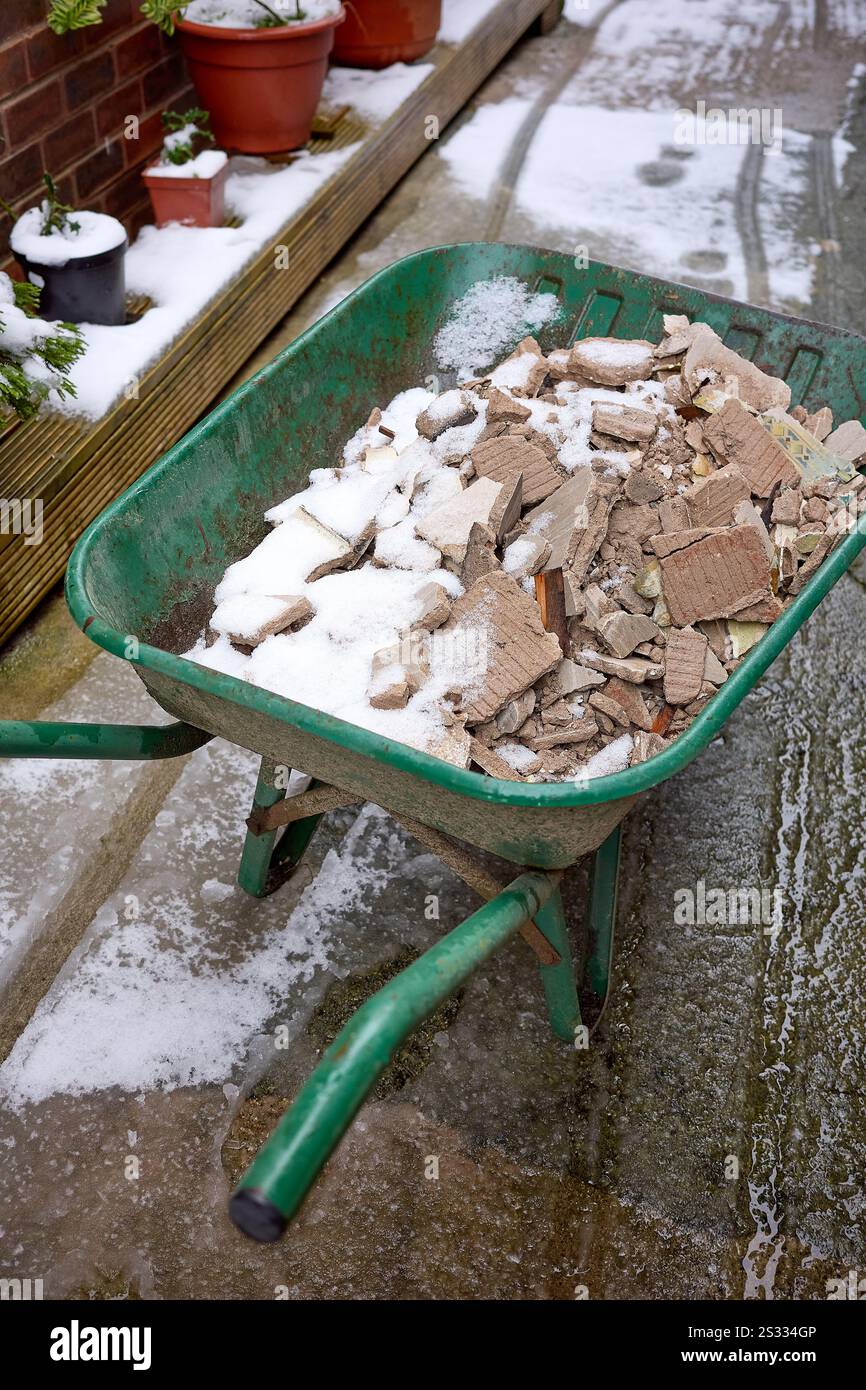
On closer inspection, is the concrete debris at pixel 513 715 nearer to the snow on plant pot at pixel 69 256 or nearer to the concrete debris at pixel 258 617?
the concrete debris at pixel 258 617

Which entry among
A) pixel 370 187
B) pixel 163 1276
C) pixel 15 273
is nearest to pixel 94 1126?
pixel 163 1276

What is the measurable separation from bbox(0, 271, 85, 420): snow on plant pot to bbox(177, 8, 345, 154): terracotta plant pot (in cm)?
159

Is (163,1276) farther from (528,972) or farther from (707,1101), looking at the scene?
(707,1101)

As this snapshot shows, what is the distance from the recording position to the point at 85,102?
3.35 m

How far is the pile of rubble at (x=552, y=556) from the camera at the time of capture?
5.96ft

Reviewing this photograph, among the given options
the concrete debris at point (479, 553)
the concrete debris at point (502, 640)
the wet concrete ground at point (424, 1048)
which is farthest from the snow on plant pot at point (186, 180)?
the concrete debris at point (502, 640)

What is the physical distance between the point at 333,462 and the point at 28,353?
0.79 metres

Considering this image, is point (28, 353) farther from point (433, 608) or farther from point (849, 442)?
point (849, 442)

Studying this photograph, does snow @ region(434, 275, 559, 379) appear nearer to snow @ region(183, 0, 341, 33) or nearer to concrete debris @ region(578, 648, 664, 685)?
concrete debris @ region(578, 648, 664, 685)

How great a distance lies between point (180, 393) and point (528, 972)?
6.68 ft

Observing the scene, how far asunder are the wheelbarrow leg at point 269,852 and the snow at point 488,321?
1.09 m

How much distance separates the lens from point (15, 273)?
10.5ft
